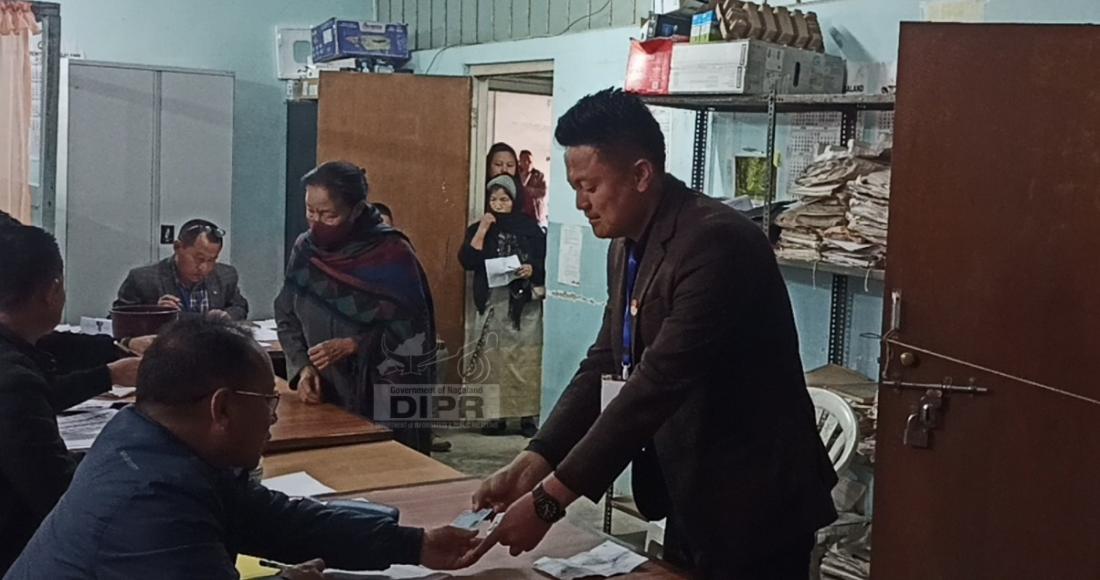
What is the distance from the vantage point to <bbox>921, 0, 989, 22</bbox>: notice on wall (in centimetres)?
341

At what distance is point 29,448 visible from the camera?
196 cm

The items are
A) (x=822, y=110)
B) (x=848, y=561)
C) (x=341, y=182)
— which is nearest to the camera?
(x=848, y=561)

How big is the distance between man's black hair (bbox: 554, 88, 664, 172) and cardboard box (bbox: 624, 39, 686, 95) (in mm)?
1871

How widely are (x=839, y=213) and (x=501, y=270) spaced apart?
2.90 meters

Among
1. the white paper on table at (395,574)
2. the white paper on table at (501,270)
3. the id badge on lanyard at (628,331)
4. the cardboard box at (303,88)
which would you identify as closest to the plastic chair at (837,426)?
the id badge on lanyard at (628,331)

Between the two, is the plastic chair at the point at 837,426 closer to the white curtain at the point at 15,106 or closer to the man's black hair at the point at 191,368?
the man's black hair at the point at 191,368

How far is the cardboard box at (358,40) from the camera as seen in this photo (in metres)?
6.17

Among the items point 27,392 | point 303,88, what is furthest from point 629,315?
point 303,88

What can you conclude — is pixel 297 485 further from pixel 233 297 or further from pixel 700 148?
pixel 233 297

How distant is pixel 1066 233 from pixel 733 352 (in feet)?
3.97

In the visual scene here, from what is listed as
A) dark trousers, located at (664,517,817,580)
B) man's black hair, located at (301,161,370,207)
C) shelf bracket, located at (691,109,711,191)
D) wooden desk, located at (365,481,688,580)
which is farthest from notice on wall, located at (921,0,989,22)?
wooden desk, located at (365,481,688,580)

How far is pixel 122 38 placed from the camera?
6.21 metres

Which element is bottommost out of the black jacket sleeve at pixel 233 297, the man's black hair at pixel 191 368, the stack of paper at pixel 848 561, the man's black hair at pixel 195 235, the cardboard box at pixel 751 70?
the stack of paper at pixel 848 561

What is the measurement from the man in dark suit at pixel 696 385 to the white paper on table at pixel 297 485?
541 millimetres
